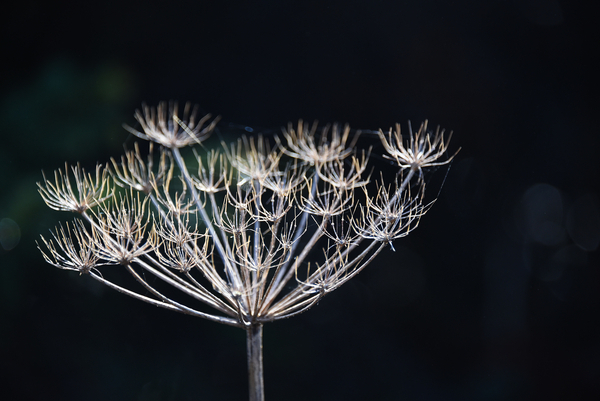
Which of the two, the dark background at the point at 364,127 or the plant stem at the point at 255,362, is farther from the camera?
the dark background at the point at 364,127

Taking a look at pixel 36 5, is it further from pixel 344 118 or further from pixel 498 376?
pixel 498 376

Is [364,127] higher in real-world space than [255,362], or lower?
higher

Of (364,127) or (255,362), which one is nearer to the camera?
(255,362)

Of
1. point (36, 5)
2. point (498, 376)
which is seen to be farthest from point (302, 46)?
point (498, 376)

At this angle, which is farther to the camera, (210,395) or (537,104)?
(210,395)

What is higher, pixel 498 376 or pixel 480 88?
pixel 480 88

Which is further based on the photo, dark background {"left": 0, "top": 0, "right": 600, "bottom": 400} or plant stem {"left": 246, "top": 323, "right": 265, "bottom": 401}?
dark background {"left": 0, "top": 0, "right": 600, "bottom": 400}

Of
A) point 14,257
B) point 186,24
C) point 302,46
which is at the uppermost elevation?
point 186,24
